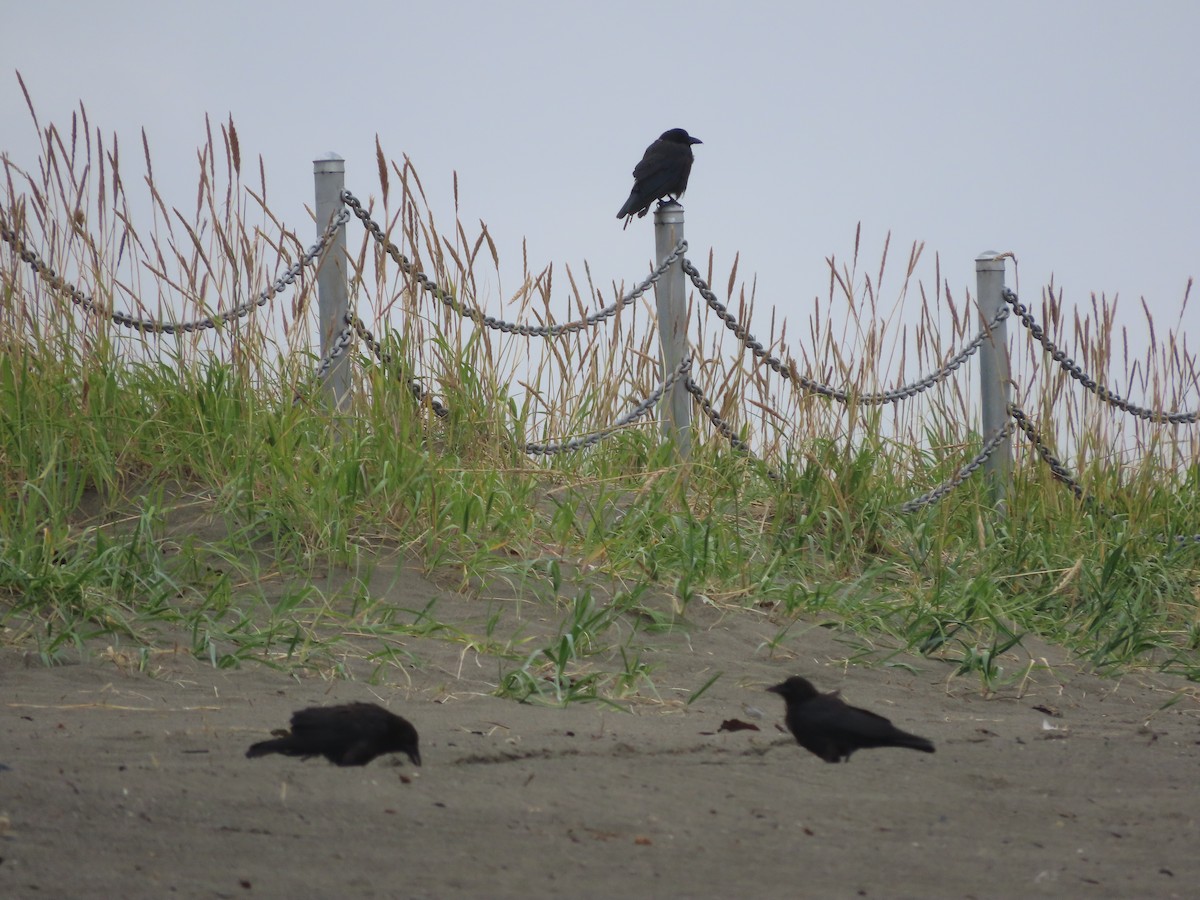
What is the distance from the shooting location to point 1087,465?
5156 mm

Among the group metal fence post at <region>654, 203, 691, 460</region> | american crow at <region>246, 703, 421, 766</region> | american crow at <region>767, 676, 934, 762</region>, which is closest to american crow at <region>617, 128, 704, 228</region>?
metal fence post at <region>654, 203, 691, 460</region>

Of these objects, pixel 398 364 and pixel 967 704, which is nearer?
pixel 967 704

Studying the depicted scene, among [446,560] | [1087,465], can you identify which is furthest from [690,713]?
[1087,465]

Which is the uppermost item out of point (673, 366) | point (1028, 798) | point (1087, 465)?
point (673, 366)

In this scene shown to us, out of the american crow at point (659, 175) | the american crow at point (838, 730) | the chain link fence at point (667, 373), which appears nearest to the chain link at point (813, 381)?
the chain link fence at point (667, 373)

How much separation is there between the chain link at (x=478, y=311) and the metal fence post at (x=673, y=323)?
0.06m

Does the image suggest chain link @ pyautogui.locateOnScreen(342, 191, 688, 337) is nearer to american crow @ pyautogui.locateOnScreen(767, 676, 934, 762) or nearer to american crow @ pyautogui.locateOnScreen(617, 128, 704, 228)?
american crow @ pyautogui.locateOnScreen(617, 128, 704, 228)

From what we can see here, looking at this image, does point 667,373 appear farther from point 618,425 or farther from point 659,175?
point 659,175

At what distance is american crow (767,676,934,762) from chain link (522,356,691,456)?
6.35 ft

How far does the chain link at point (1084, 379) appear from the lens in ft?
17.0

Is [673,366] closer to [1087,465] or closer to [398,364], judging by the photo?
[398,364]

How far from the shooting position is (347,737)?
2.21 metres

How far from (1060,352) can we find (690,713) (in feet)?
10.2

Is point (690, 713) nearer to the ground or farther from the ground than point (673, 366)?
nearer to the ground
